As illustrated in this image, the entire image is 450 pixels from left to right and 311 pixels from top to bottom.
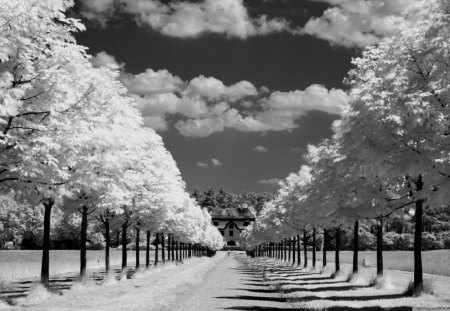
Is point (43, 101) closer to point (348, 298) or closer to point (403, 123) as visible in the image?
point (403, 123)

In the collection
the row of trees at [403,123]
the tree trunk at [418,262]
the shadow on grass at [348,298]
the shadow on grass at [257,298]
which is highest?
the row of trees at [403,123]

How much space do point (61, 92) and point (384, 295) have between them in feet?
54.3

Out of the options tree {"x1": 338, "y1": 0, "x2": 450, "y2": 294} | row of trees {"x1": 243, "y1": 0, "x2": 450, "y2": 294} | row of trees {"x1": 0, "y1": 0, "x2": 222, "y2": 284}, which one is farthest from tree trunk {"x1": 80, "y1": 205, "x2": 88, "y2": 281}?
tree {"x1": 338, "y1": 0, "x2": 450, "y2": 294}

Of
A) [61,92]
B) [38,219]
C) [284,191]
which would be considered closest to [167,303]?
[61,92]

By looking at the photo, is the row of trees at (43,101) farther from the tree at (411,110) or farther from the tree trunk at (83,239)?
the tree trunk at (83,239)

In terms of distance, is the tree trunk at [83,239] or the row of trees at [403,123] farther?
the tree trunk at [83,239]

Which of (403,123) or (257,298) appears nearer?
(403,123)

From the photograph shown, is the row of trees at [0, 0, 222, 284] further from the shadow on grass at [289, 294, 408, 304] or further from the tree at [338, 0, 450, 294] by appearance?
the shadow on grass at [289, 294, 408, 304]

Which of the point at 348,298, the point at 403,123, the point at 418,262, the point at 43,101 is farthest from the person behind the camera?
the point at 348,298

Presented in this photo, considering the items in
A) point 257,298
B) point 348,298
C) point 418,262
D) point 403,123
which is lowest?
point 257,298

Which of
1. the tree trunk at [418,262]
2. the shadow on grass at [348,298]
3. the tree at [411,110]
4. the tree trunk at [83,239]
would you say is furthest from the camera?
the tree trunk at [83,239]

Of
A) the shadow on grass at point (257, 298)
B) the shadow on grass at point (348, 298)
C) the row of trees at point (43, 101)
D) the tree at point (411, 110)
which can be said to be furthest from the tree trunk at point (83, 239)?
the tree at point (411, 110)

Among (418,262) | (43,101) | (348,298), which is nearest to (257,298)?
(348,298)

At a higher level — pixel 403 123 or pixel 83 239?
pixel 403 123
